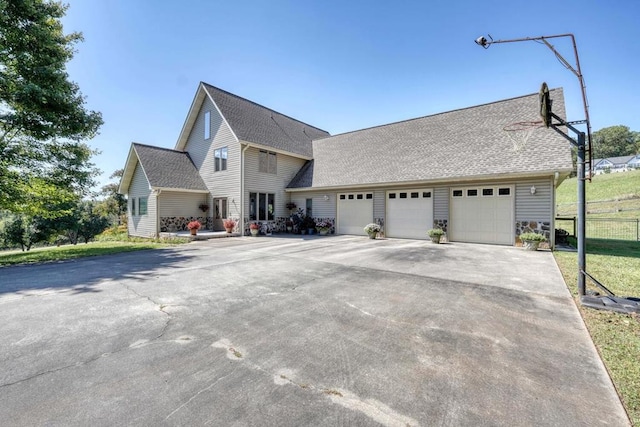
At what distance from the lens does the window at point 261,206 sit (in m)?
16.5


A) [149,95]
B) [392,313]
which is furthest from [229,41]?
[392,313]

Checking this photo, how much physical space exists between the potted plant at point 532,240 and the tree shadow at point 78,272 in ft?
40.9

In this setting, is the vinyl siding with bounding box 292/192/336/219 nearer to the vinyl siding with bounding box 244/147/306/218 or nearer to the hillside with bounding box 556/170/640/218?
the vinyl siding with bounding box 244/147/306/218

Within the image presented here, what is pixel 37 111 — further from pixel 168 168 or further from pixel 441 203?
pixel 441 203

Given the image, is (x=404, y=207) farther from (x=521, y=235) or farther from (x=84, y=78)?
(x=84, y=78)

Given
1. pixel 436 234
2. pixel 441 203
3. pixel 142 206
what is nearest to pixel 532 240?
pixel 436 234

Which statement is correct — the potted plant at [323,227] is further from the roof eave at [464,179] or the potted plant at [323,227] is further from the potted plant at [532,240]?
the potted plant at [532,240]

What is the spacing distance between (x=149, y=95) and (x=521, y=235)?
2037 centimetres

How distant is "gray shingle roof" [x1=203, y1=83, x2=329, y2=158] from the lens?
1666cm

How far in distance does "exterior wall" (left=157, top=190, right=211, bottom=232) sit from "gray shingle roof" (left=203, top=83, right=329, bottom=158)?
5.50 meters

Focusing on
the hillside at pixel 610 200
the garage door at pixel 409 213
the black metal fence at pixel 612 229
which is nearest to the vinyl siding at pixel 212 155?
the garage door at pixel 409 213

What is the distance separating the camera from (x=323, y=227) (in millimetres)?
16656

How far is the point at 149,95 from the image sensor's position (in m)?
15.7

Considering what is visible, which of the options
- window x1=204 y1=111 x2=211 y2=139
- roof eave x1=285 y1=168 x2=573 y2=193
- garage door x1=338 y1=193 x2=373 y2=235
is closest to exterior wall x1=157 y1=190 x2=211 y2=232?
window x1=204 y1=111 x2=211 y2=139
